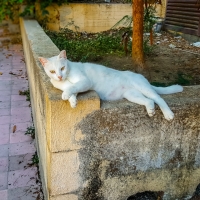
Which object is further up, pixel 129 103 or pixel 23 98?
pixel 129 103

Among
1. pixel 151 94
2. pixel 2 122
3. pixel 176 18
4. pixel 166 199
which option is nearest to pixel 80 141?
pixel 151 94

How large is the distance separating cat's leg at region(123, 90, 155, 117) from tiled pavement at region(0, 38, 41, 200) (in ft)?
4.51

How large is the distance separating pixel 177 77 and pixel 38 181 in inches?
96.1

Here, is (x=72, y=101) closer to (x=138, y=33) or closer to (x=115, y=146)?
(x=115, y=146)

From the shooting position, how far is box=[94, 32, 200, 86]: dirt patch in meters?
3.98

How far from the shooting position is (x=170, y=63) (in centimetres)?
477

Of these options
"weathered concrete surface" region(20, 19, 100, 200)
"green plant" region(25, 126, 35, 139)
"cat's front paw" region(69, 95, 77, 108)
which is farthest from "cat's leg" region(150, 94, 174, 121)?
"green plant" region(25, 126, 35, 139)

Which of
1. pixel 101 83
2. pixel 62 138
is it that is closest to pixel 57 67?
pixel 101 83

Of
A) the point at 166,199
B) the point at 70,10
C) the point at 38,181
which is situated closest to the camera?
the point at 166,199

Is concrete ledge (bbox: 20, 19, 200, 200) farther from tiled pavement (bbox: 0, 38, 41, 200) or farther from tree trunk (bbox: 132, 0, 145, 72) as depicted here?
tree trunk (bbox: 132, 0, 145, 72)

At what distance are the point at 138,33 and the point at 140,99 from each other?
202cm

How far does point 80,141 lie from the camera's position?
207 centimetres

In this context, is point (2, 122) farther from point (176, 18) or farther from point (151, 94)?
point (176, 18)

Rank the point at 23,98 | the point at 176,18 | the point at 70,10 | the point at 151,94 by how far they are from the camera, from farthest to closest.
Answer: the point at 70,10 → the point at 176,18 → the point at 23,98 → the point at 151,94
